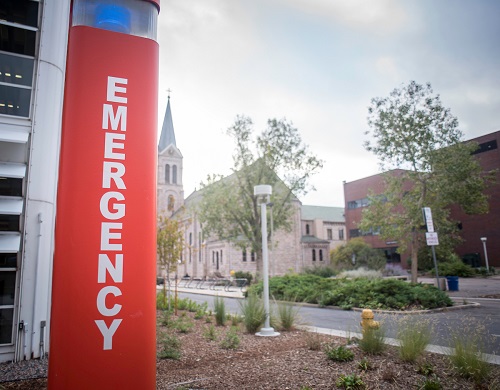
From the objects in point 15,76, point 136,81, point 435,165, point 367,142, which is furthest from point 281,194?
point 136,81

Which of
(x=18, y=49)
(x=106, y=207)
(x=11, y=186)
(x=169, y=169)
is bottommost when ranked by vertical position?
(x=106, y=207)

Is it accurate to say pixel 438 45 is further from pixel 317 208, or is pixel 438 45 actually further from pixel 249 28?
pixel 317 208

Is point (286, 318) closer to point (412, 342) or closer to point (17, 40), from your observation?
point (412, 342)

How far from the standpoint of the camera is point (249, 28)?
935 cm

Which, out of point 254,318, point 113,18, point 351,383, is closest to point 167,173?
point 254,318

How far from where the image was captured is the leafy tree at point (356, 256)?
40.4 m

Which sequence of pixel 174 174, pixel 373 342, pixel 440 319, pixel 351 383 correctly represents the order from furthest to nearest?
pixel 174 174, pixel 440 319, pixel 373 342, pixel 351 383

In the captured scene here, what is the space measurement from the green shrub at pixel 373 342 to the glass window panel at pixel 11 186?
650cm

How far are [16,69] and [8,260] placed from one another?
3.63m

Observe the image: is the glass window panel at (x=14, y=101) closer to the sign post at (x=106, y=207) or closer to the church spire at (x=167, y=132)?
the sign post at (x=106, y=207)

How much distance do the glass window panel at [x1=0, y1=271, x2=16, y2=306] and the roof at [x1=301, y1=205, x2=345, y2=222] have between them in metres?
59.6

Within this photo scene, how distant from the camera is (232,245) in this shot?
39.8m

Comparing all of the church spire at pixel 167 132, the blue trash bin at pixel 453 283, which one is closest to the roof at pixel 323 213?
the church spire at pixel 167 132

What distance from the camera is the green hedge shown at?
13492 mm
